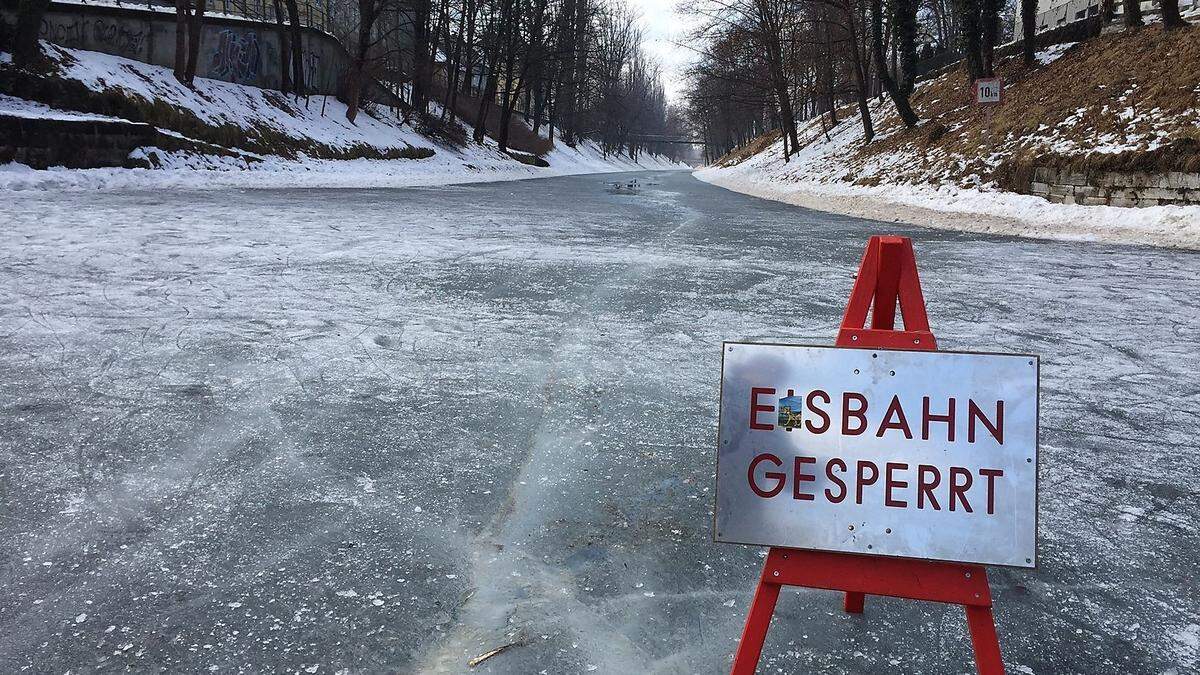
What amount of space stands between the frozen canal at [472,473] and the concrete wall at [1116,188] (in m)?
6.33

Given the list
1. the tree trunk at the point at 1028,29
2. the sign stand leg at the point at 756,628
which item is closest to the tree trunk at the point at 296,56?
the tree trunk at the point at 1028,29

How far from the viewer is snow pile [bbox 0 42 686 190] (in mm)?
17141

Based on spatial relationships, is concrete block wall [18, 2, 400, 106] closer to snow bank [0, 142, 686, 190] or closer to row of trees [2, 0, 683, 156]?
row of trees [2, 0, 683, 156]

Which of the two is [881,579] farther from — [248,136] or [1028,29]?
[1028,29]

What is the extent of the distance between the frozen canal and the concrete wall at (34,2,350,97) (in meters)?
19.6

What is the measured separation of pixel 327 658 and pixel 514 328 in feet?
13.6

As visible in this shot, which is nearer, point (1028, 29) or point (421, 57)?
point (1028, 29)

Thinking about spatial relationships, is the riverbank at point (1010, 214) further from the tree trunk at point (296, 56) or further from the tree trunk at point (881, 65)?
the tree trunk at point (296, 56)

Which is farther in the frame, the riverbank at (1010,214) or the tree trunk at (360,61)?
the tree trunk at (360,61)

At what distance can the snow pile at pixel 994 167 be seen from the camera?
1366 cm

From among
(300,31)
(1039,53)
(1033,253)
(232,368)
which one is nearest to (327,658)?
(232,368)

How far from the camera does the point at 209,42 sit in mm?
28844

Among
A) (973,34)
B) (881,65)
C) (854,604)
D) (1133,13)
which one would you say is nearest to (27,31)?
(854,604)

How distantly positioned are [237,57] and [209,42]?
1.21 m
